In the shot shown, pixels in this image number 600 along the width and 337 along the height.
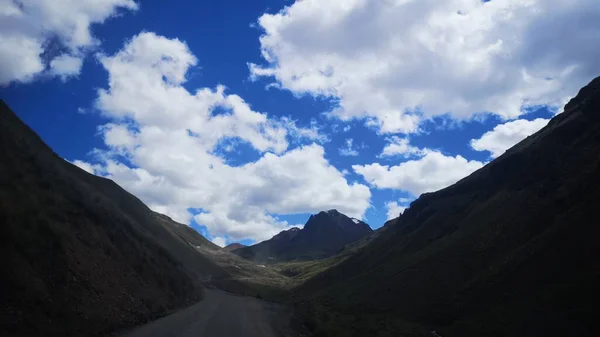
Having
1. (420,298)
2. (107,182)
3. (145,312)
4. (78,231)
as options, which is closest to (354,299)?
(420,298)

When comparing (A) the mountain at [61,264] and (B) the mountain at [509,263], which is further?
(B) the mountain at [509,263]

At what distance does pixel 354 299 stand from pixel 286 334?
41928 millimetres

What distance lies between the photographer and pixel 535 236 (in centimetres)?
4381

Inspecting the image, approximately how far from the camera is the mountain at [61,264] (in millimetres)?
17156

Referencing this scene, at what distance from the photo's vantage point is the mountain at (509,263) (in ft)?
94.7

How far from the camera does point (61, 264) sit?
22641mm

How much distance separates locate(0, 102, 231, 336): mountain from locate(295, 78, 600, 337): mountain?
14.6m

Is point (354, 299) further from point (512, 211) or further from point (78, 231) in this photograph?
point (78, 231)

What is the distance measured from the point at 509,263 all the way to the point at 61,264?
41127 millimetres

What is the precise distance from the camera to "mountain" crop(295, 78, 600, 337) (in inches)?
1136

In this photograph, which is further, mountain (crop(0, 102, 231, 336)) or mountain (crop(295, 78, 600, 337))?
mountain (crop(295, 78, 600, 337))

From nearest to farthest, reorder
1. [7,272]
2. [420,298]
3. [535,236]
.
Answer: [7,272] → [535,236] → [420,298]

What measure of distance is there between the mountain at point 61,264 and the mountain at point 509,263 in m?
14.6

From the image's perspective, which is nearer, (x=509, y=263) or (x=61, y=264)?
(x=61, y=264)
